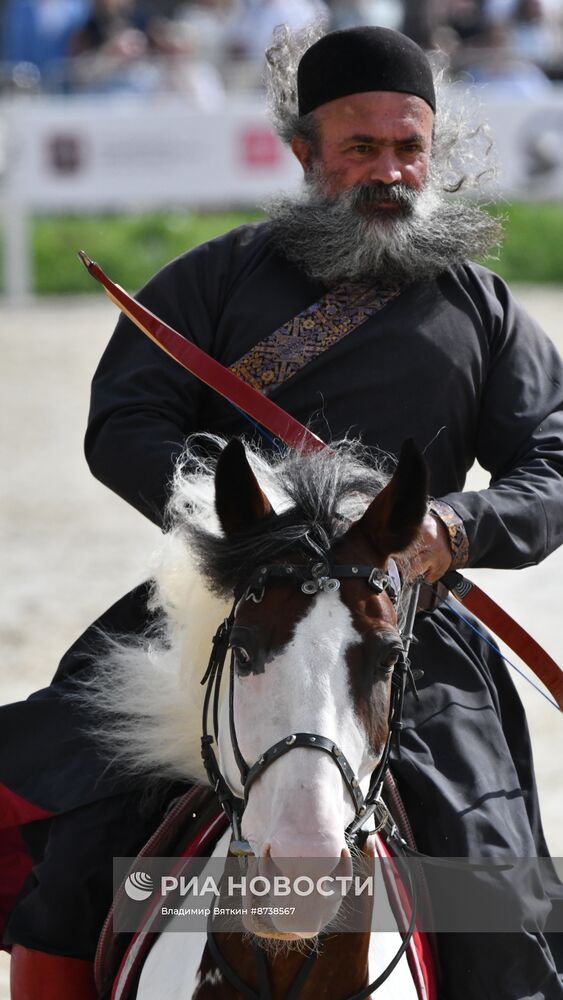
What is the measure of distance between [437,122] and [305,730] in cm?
175

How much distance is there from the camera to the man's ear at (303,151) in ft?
11.4

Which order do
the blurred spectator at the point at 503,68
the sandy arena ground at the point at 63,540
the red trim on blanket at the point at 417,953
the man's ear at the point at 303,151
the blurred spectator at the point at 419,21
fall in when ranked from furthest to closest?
the blurred spectator at the point at 419,21 < the blurred spectator at the point at 503,68 < the sandy arena ground at the point at 63,540 < the man's ear at the point at 303,151 < the red trim on blanket at the point at 417,953

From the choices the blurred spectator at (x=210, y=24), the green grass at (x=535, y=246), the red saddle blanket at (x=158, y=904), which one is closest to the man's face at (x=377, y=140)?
the red saddle blanket at (x=158, y=904)

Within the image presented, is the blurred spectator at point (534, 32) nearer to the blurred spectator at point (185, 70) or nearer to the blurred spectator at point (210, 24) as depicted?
the blurred spectator at point (210, 24)

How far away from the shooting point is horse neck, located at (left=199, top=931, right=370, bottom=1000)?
103 inches

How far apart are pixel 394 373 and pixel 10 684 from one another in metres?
4.28

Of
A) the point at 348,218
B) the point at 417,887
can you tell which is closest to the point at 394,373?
the point at 348,218

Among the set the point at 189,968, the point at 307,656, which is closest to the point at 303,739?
the point at 307,656

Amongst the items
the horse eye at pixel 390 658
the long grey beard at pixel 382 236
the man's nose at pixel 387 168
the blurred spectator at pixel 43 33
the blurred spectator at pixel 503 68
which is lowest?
the horse eye at pixel 390 658

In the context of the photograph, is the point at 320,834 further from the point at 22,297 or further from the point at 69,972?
the point at 22,297

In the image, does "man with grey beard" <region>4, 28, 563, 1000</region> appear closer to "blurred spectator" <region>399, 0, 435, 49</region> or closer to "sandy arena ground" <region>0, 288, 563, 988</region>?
"sandy arena ground" <region>0, 288, 563, 988</region>

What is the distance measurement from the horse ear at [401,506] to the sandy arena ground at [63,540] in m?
2.83

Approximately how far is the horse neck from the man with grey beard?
294mm

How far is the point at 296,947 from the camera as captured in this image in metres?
2.59
